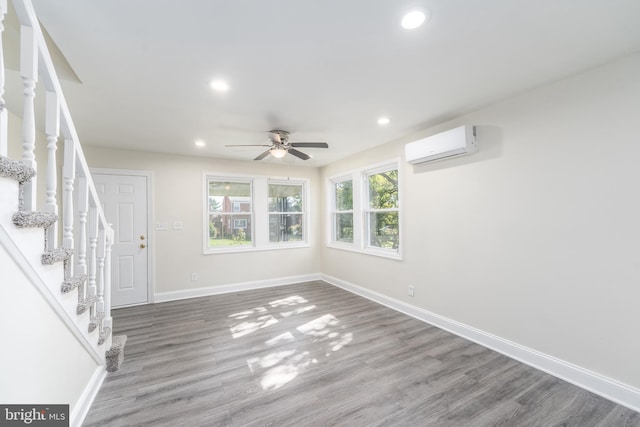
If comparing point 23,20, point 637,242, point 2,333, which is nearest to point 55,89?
point 23,20

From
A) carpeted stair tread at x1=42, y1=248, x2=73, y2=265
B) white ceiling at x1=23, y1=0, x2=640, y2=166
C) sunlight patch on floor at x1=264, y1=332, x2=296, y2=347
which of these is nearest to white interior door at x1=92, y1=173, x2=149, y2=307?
white ceiling at x1=23, y1=0, x2=640, y2=166

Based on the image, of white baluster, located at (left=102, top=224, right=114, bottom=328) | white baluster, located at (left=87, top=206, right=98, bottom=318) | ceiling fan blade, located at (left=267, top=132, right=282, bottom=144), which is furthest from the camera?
ceiling fan blade, located at (left=267, top=132, right=282, bottom=144)

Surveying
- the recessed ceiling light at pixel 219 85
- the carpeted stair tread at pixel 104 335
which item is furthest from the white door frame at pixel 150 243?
the recessed ceiling light at pixel 219 85

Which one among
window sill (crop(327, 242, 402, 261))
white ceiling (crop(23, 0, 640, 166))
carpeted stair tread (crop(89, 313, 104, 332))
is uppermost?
white ceiling (crop(23, 0, 640, 166))

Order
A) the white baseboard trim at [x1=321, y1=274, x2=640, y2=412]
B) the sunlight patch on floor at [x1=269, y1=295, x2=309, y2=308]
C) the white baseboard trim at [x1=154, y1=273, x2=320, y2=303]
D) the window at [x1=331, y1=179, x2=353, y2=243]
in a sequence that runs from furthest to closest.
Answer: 1. the window at [x1=331, y1=179, x2=353, y2=243]
2. the white baseboard trim at [x1=154, y1=273, x2=320, y2=303]
3. the sunlight patch on floor at [x1=269, y1=295, x2=309, y2=308]
4. the white baseboard trim at [x1=321, y1=274, x2=640, y2=412]

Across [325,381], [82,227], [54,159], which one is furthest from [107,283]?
[325,381]

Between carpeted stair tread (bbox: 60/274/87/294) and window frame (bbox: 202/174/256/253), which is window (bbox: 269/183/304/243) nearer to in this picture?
window frame (bbox: 202/174/256/253)

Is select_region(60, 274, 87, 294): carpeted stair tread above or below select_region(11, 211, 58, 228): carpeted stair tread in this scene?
below

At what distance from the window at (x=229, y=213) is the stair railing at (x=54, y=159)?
2347mm

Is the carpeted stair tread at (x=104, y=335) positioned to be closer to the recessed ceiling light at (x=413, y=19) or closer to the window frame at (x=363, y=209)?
the recessed ceiling light at (x=413, y=19)

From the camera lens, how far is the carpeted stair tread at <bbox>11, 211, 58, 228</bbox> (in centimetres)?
120

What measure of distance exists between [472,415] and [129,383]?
265 cm

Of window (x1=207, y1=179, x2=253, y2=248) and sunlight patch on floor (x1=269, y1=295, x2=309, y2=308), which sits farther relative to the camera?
window (x1=207, y1=179, x2=253, y2=248)

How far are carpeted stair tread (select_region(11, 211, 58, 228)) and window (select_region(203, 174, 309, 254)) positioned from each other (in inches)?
136
